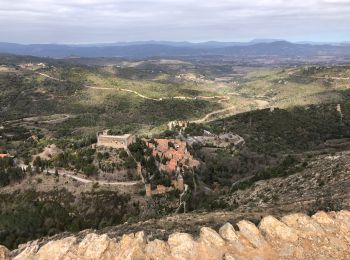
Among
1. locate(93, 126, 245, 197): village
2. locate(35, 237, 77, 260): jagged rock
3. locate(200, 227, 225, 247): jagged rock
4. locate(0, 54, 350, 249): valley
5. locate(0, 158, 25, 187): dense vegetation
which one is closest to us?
locate(200, 227, 225, 247): jagged rock

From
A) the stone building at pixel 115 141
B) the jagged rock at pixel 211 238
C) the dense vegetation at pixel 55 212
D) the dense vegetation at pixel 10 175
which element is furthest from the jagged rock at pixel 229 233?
the dense vegetation at pixel 10 175

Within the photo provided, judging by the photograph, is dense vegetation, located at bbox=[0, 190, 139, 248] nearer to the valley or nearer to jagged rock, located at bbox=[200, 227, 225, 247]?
the valley

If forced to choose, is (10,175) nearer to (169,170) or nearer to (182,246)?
(169,170)

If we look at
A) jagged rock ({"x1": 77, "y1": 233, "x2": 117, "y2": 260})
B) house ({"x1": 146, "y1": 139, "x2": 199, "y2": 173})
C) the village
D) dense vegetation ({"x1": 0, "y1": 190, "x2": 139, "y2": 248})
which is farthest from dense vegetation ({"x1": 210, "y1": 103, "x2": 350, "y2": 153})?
jagged rock ({"x1": 77, "y1": 233, "x2": 117, "y2": 260})

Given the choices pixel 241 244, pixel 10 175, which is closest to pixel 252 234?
pixel 241 244

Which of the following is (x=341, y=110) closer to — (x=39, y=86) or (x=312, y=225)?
(x=312, y=225)

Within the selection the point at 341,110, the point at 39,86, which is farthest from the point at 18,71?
the point at 341,110

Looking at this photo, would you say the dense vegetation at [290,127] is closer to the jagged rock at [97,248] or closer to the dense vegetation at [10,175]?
the dense vegetation at [10,175]
